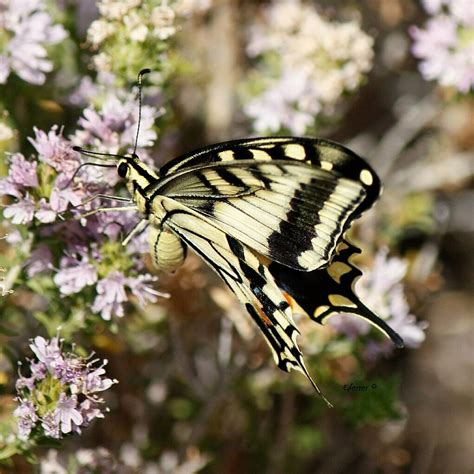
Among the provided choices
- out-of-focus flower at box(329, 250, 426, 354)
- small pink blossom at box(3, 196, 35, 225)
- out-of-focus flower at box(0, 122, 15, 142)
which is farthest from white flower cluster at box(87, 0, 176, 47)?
out-of-focus flower at box(329, 250, 426, 354)

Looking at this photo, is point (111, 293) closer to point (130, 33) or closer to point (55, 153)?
point (55, 153)

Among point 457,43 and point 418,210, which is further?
point 418,210

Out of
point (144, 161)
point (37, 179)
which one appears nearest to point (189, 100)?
point (144, 161)

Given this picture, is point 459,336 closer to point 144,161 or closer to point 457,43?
point 457,43

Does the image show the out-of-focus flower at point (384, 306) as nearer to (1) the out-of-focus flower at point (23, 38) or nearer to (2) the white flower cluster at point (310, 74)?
(2) the white flower cluster at point (310, 74)

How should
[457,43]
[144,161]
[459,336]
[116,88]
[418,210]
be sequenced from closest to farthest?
[144,161] < [116,88] < [457,43] < [418,210] < [459,336]

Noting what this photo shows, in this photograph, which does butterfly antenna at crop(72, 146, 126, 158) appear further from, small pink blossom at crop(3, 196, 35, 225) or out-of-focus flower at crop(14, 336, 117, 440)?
out-of-focus flower at crop(14, 336, 117, 440)
